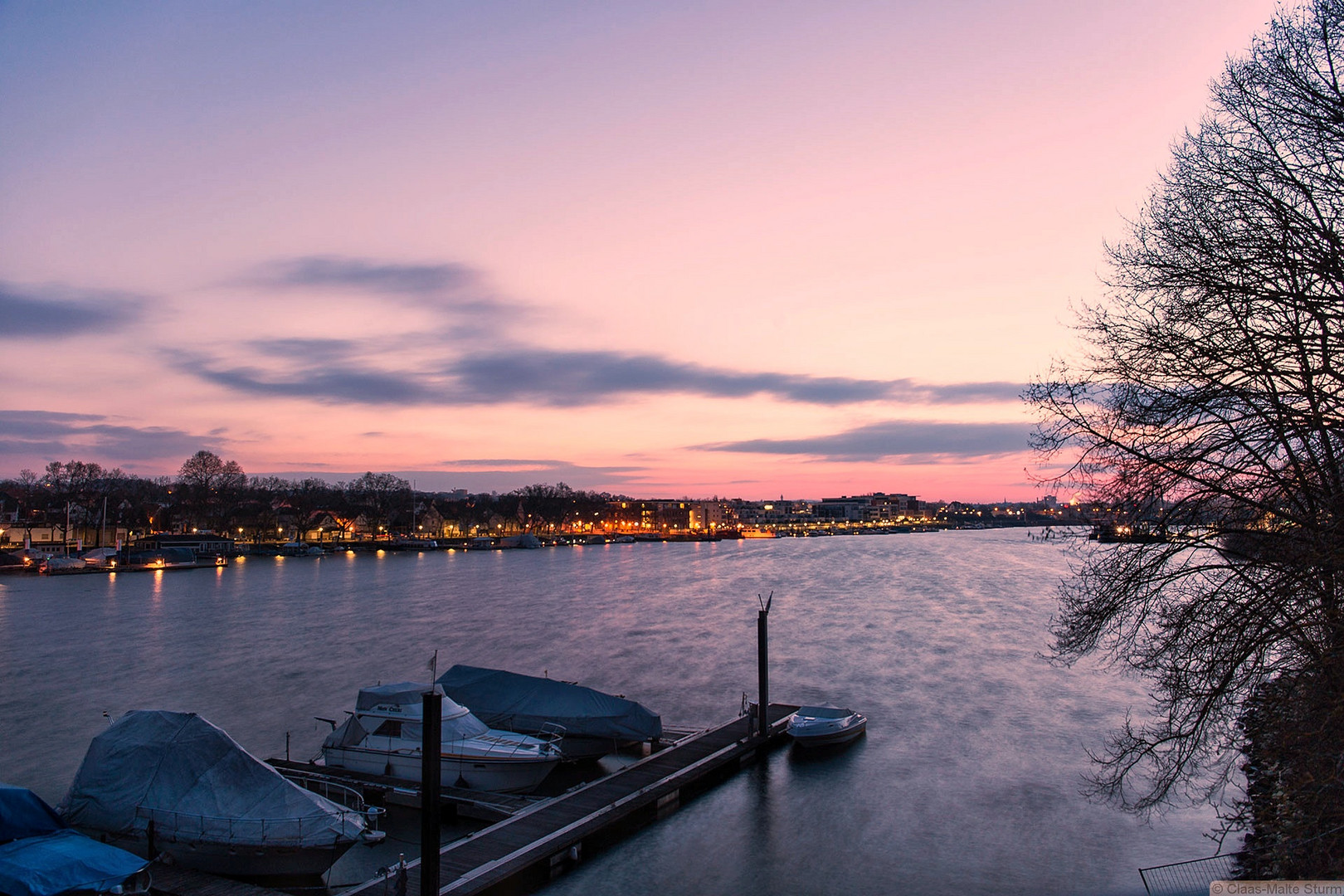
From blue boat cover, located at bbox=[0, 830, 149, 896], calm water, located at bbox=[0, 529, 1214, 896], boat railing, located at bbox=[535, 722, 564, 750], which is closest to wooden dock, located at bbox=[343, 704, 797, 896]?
calm water, located at bbox=[0, 529, 1214, 896]

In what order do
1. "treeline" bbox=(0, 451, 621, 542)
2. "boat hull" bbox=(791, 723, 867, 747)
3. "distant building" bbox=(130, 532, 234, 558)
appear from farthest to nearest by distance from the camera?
"treeline" bbox=(0, 451, 621, 542) → "distant building" bbox=(130, 532, 234, 558) → "boat hull" bbox=(791, 723, 867, 747)

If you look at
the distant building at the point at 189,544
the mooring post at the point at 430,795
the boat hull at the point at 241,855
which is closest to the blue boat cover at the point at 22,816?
the boat hull at the point at 241,855

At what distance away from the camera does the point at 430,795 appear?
1433 cm

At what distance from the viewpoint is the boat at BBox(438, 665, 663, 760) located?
2509 centimetres

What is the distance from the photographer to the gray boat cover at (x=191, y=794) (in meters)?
16.2

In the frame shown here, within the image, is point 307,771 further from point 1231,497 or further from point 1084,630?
point 1231,497

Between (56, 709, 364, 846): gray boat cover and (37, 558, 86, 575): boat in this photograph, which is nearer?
(56, 709, 364, 846): gray boat cover

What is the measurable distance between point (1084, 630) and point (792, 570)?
342 ft

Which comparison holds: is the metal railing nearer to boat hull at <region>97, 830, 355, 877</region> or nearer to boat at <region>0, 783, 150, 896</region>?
boat hull at <region>97, 830, 355, 877</region>

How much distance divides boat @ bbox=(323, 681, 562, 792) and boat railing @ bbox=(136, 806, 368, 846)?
15.6ft

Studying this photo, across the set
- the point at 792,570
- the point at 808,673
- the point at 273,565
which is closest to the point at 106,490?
the point at 273,565

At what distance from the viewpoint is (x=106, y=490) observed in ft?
593

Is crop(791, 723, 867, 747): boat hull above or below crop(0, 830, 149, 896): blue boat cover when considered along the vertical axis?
below

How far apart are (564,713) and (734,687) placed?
1400cm
